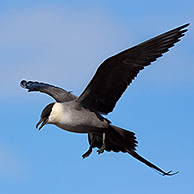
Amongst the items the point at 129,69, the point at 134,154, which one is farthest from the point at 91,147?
the point at 129,69

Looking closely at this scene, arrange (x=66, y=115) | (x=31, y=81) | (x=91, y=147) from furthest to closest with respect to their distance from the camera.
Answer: (x=31, y=81) → (x=91, y=147) → (x=66, y=115)

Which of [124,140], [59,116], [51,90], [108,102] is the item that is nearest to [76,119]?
[59,116]

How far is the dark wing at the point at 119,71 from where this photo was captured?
9.82 meters

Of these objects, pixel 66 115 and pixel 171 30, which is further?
pixel 66 115

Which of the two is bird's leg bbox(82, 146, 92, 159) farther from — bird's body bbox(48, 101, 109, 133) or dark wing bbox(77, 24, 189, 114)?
dark wing bbox(77, 24, 189, 114)

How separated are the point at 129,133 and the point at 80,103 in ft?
3.35

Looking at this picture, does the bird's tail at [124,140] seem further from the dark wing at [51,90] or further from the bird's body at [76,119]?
the dark wing at [51,90]

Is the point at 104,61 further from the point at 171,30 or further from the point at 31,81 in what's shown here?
the point at 31,81

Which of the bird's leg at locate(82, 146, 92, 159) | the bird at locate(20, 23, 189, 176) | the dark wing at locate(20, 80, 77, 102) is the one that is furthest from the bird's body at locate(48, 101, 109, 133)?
the dark wing at locate(20, 80, 77, 102)

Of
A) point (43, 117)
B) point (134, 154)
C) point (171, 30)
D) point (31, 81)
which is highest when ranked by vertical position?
point (31, 81)

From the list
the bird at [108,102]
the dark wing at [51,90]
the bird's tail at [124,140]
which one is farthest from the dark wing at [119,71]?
the dark wing at [51,90]

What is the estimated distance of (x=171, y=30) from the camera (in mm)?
9703

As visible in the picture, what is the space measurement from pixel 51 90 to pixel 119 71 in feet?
8.27

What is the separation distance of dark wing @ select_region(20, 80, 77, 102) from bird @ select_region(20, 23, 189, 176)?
1.06 meters
